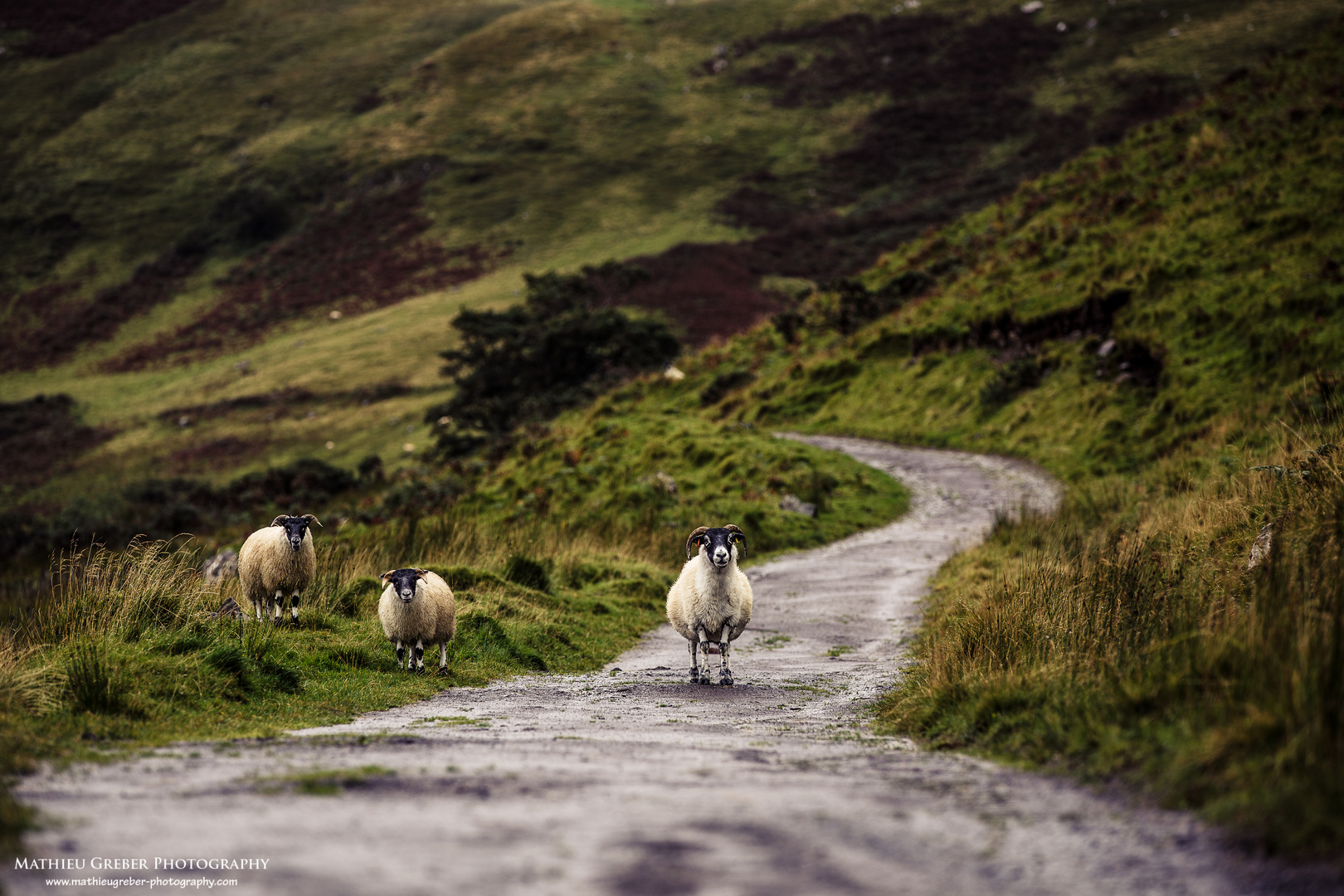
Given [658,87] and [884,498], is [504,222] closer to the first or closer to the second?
[658,87]

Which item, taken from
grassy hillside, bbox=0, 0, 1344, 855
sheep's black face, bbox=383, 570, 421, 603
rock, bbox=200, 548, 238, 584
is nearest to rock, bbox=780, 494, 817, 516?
grassy hillside, bbox=0, 0, 1344, 855

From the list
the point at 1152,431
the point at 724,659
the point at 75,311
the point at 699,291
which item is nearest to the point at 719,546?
the point at 724,659

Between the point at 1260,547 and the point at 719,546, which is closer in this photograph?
the point at 1260,547

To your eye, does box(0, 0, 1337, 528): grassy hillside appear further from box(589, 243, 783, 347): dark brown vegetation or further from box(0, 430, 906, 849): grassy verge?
box(0, 430, 906, 849): grassy verge

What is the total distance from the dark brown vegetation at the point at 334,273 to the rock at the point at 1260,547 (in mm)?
77451

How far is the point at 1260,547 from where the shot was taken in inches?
344

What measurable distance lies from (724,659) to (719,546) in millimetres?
1369

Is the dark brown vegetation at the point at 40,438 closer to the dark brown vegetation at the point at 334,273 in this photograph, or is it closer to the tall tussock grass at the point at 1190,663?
the dark brown vegetation at the point at 334,273

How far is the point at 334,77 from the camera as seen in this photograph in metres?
130

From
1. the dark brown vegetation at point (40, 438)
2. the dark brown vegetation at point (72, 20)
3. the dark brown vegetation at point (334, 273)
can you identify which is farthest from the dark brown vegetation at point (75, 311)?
the dark brown vegetation at point (72, 20)

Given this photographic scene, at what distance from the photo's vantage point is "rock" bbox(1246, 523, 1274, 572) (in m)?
8.48

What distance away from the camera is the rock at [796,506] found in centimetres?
2391

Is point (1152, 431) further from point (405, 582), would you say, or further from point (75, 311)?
point (75, 311)

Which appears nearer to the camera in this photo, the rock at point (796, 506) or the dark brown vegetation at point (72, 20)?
the rock at point (796, 506)
